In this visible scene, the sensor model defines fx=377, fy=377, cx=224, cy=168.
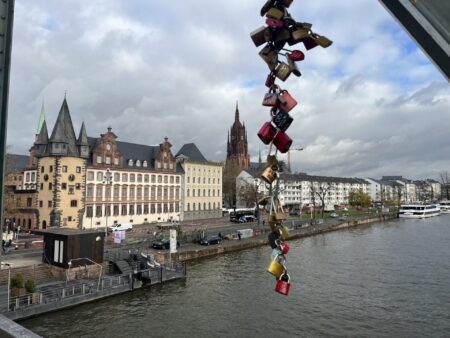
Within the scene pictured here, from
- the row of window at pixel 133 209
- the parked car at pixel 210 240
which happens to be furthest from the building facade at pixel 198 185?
the parked car at pixel 210 240

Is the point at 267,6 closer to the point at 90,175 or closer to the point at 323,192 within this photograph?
the point at 90,175

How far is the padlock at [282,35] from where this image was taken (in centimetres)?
213

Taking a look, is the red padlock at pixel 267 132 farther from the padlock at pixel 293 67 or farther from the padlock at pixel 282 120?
the padlock at pixel 293 67

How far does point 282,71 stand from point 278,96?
0.52 feet

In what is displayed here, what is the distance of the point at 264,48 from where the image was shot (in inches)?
86.5

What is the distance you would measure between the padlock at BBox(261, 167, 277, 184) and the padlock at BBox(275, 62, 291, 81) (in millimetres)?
516

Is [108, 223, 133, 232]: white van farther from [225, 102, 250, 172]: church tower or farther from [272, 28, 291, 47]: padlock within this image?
[225, 102, 250, 172]: church tower

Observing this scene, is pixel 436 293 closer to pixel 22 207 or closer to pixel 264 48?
pixel 264 48

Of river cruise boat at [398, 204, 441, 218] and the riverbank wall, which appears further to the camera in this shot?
river cruise boat at [398, 204, 441, 218]

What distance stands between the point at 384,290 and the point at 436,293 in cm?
300

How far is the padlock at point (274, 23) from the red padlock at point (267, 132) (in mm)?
556

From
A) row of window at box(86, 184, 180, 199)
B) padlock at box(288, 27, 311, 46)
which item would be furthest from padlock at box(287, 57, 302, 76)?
row of window at box(86, 184, 180, 199)

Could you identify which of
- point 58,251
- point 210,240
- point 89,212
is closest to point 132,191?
point 89,212

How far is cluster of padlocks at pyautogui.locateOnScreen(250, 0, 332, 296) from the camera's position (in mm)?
2043
